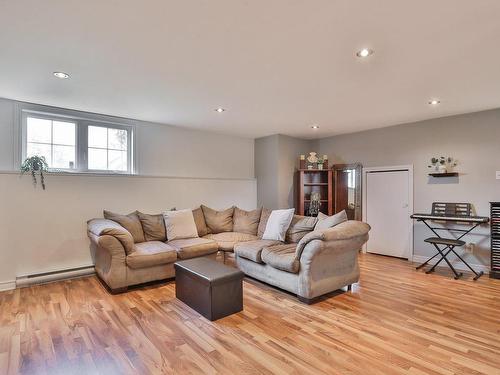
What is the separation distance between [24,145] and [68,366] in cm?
309

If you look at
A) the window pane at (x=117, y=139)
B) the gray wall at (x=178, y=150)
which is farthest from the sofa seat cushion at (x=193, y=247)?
the window pane at (x=117, y=139)

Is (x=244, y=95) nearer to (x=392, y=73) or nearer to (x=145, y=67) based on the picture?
(x=145, y=67)

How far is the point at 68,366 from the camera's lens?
2.00m

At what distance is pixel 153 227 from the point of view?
4234 mm

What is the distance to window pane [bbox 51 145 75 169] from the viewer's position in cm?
402

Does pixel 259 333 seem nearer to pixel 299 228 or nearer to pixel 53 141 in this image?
pixel 299 228

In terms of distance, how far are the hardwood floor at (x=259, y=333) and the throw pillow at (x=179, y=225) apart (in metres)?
0.93

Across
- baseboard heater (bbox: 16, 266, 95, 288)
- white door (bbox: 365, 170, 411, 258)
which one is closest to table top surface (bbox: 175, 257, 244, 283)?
baseboard heater (bbox: 16, 266, 95, 288)

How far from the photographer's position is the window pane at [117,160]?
4.51 m

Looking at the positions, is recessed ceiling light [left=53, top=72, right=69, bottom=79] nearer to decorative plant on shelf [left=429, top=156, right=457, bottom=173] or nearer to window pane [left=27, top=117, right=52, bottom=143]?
window pane [left=27, top=117, right=52, bottom=143]

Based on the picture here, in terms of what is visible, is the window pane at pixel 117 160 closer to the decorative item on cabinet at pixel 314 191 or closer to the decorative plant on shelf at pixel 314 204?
the decorative item on cabinet at pixel 314 191

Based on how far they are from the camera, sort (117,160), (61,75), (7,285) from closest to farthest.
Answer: (61,75), (7,285), (117,160)

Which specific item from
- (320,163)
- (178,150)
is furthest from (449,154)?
(178,150)

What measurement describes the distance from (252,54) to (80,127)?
10.3 ft
